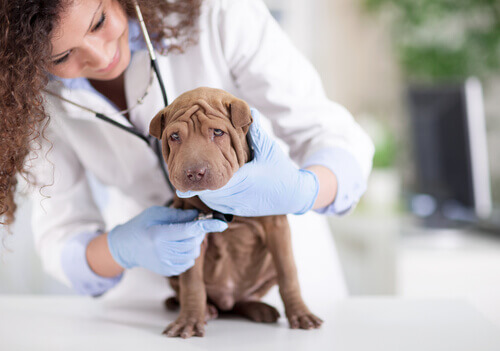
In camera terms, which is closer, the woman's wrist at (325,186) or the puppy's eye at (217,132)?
the puppy's eye at (217,132)

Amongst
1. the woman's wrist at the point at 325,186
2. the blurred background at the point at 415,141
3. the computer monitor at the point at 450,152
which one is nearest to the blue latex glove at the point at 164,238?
the woman's wrist at the point at 325,186

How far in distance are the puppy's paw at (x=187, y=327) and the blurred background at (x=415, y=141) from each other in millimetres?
722

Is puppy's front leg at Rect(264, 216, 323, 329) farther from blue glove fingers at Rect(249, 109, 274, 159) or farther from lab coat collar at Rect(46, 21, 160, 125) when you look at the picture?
lab coat collar at Rect(46, 21, 160, 125)

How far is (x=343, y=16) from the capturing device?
3365mm

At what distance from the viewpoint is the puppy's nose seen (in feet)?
2.16

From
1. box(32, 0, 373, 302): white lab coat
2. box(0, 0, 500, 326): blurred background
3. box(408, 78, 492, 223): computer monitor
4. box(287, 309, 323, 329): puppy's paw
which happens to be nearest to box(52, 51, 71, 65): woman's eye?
box(32, 0, 373, 302): white lab coat

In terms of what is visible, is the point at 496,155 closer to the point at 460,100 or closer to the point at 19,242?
the point at 460,100

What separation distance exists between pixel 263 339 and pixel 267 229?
186 mm

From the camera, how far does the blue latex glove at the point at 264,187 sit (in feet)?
2.54

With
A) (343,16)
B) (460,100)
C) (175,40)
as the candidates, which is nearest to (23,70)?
(175,40)

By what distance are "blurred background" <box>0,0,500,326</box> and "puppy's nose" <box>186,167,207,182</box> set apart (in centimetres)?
85

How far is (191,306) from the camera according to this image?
826mm

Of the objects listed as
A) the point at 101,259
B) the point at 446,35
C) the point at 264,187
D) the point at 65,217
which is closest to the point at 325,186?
the point at 264,187

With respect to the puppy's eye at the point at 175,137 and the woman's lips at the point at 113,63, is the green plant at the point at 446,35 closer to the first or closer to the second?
the woman's lips at the point at 113,63
